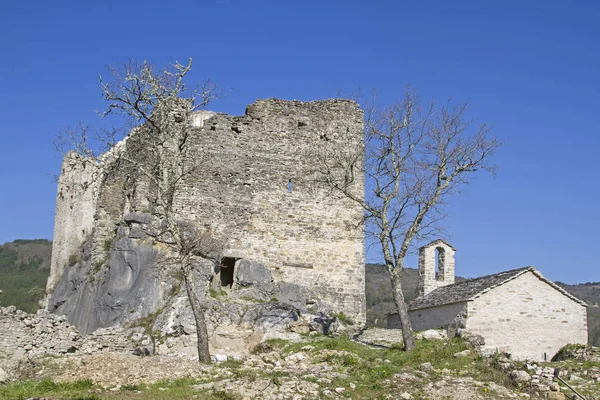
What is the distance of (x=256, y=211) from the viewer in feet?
72.3

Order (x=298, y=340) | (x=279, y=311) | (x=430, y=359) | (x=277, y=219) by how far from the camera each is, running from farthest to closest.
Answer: (x=277, y=219), (x=279, y=311), (x=298, y=340), (x=430, y=359)

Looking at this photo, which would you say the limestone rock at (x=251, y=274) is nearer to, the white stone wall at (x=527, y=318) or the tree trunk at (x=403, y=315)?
the tree trunk at (x=403, y=315)

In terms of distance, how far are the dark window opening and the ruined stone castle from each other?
0.05 m

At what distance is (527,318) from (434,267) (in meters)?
5.66

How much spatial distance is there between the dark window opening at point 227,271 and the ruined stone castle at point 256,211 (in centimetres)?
5

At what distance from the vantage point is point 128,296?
67.3 feet

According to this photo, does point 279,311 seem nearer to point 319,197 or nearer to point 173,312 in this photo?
point 173,312

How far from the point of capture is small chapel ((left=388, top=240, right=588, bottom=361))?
915 inches

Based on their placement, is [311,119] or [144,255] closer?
[144,255]

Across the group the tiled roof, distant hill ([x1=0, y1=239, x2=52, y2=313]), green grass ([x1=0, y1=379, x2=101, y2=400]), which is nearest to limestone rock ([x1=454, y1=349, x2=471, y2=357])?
the tiled roof

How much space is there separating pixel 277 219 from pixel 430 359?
7271 mm

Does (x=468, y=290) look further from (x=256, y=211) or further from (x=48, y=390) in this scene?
(x=48, y=390)

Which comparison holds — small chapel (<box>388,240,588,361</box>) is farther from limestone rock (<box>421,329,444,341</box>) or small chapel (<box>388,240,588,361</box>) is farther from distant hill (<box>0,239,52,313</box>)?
distant hill (<box>0,239,52,313</box>)

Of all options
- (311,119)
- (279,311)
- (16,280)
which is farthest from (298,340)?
(16,280)
